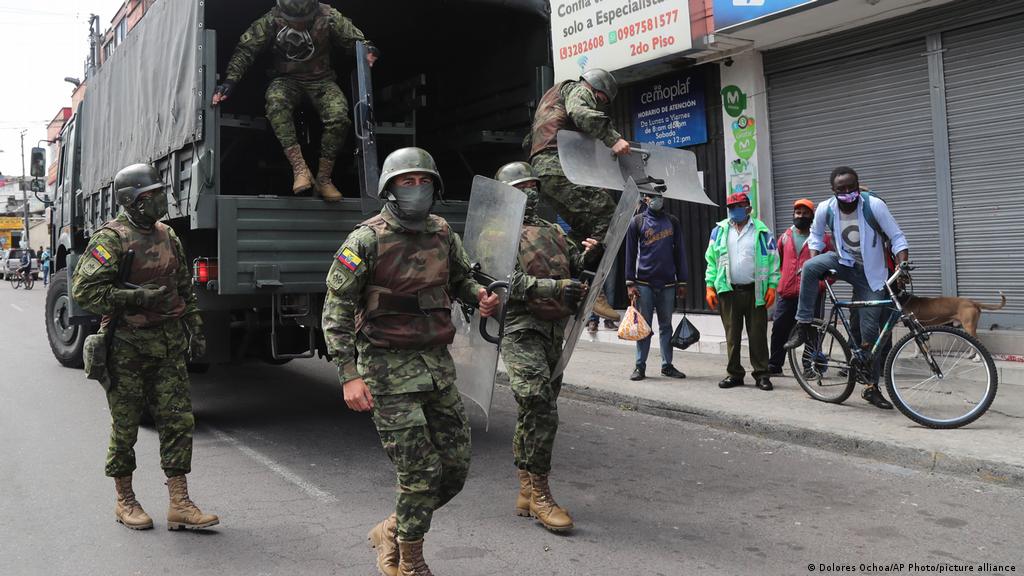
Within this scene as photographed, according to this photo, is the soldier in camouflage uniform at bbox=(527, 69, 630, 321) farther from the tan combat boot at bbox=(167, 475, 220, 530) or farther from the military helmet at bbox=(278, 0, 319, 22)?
the tan combat boot at bbox=(167, 475, 220, 530)

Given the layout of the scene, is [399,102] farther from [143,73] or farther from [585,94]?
[585,94]

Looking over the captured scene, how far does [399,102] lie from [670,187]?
3240 millimetres

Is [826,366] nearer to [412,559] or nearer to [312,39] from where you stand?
[412,559]

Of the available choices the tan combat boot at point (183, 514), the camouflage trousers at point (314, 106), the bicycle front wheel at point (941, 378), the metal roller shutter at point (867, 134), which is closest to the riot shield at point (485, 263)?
the tan combat boot at point (183, 514)

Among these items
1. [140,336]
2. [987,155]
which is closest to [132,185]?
[140,336]

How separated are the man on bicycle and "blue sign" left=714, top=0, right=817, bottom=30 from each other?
2.82 m

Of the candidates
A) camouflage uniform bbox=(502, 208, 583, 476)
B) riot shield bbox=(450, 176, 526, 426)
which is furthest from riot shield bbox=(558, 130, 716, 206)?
riot shield bbox=(450, 176, 526, 426)

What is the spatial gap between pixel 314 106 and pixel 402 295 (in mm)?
3191

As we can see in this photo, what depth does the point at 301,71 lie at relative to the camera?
603 cm

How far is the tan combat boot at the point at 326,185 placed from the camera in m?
5.77

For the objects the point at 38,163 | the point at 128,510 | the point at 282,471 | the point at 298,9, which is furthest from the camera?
the point at 38,163

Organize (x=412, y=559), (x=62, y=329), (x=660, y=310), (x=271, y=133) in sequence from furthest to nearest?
(x=62, y=329) → (x=660, y=310) → (x=271, y=133) → (x=412, y=559)

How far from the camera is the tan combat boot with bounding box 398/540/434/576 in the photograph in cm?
330

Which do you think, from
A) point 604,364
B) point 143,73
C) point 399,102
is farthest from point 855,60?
point 143,73
